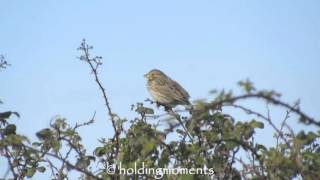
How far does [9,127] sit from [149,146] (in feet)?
4.96

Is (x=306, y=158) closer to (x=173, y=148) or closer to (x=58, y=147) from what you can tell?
(x=173, y=148)

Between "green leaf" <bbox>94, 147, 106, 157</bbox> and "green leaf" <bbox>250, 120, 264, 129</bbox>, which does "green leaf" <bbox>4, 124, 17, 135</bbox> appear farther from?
"green leaf" <bbox>250, 120, 264, 129</bbox>

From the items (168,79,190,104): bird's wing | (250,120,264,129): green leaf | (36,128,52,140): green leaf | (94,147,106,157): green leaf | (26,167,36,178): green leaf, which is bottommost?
(36,128,52,140): green leaf

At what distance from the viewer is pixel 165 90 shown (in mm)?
10289

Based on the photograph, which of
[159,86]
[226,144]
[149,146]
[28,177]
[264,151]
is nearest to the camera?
[149,146]

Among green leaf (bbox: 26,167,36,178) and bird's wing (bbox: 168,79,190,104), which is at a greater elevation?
bird's wing (bbox: 168,79,190,104)

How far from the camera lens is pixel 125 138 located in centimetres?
453

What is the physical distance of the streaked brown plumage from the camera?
391 inches

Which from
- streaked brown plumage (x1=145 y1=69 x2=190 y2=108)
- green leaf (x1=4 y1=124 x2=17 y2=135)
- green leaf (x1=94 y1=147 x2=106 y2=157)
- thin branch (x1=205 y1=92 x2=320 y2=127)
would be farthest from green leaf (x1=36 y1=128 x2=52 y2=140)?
streaked brown plumage (x1=145 y1=69 x2=190 y2=108)

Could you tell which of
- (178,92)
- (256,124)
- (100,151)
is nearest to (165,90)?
(178,92)

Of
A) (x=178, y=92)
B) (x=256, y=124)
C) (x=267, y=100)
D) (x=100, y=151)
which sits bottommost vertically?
(x=267, y=100)

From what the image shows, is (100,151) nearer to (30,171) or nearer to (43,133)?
(30,171)

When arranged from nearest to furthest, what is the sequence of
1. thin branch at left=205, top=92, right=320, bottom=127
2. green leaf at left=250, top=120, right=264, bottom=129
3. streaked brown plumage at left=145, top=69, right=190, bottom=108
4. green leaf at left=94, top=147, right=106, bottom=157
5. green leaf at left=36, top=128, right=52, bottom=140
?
thin branch at left=205, top=92, right=320, bottom=127, green leaf at left=36, top=128, right=52, bottom=140, green leaf at left=250, top=120, right=264, bottom=129, green leaf at left=94, top=147, right=106, bottom=157, streaked brown plumage at left=145, top=69, right=190, bottom=108

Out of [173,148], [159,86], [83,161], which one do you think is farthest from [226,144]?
[159,86]
